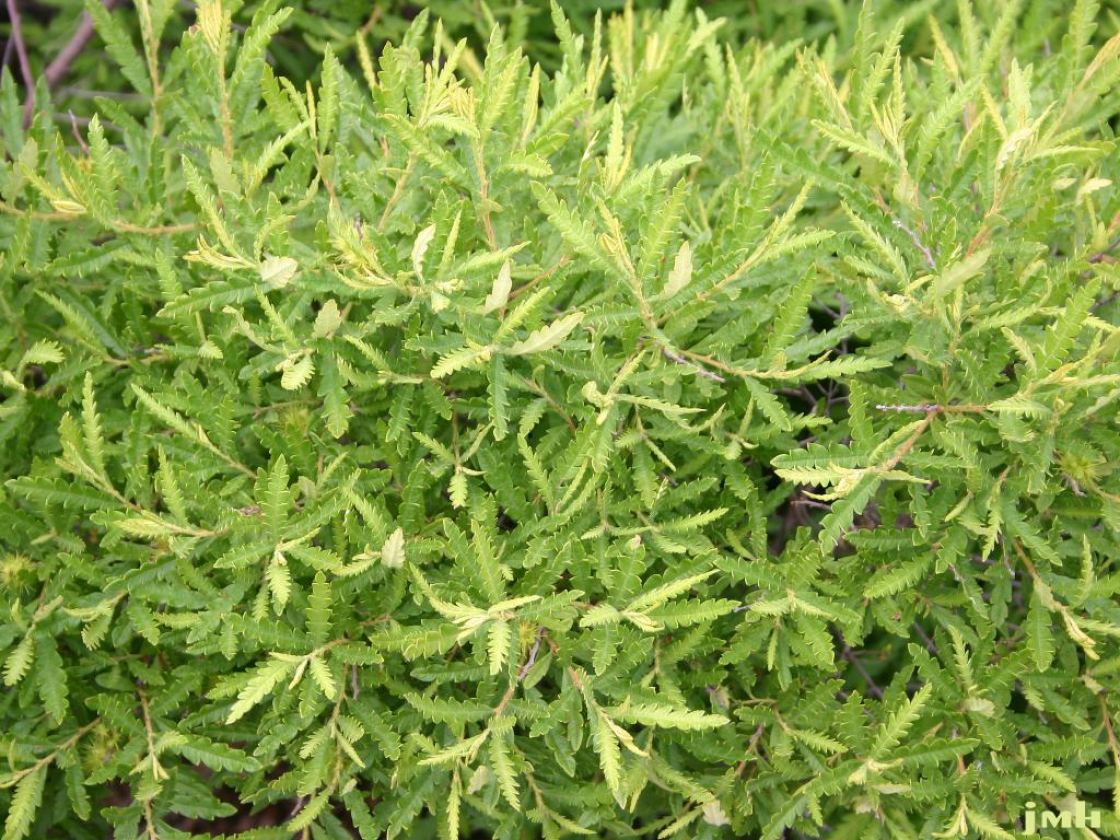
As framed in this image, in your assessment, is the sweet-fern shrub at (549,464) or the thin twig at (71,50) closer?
the sweet-fern shrub at (549,464)

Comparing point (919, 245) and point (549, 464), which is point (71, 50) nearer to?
point (549, 464)

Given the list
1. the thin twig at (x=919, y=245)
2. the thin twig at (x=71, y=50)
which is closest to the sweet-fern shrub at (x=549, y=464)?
the thin twig at (x=919, y=245)

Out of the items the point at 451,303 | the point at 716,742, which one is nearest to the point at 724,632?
the point at 716,742

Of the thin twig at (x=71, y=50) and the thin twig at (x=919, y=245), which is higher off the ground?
the thin twig at (x=919, y=245)

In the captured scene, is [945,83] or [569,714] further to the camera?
[945,83]

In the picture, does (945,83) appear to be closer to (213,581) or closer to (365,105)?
(365,105)

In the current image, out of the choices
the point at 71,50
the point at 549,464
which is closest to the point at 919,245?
the point at 549,464

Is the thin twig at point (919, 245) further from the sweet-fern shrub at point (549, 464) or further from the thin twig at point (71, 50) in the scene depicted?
the thin twig at point (71, 50)

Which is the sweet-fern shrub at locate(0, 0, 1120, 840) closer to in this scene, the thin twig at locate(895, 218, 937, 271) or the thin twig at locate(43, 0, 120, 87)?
the thin twig at locate(895, 218, 937, 271)
